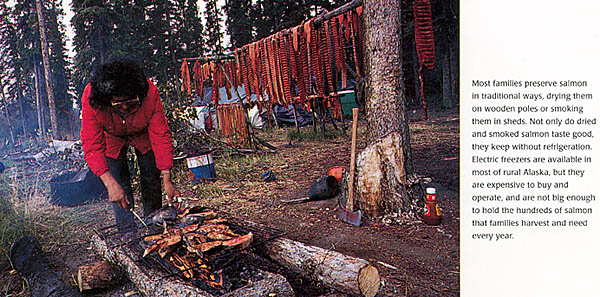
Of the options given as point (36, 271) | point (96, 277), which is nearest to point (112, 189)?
point (96, 277)

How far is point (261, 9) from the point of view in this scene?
83.7ft

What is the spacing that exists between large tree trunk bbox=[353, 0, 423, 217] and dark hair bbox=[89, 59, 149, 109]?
2.23 m

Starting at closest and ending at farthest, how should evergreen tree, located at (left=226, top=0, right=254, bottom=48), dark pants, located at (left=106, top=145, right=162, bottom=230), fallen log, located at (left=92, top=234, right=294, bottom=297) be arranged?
fallen log, located at (left=92, top=234, right=294, bottom=297), dark pants, located at (left=106, top=145, right=162, bottom=230), evergreen tree, located at (left=226, top=0, right=254, bottom=48)

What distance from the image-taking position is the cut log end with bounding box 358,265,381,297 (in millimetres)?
1849

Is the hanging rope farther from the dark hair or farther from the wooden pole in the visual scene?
the dark hair

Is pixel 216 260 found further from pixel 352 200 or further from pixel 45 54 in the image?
pixel 45 54

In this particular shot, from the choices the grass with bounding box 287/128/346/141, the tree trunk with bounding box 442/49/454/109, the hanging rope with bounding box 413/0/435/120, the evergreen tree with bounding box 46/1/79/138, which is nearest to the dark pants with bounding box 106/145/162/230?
the hanging rope with bounding box 413/0/435/120

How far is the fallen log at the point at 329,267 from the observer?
186 cm

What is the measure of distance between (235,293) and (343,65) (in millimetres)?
3426

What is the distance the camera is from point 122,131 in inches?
118

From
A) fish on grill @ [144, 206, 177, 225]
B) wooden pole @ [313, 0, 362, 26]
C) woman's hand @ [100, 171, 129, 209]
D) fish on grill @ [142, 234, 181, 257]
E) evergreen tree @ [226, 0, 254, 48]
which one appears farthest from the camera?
evergreen tree @ [226, 0, 254, 48]
